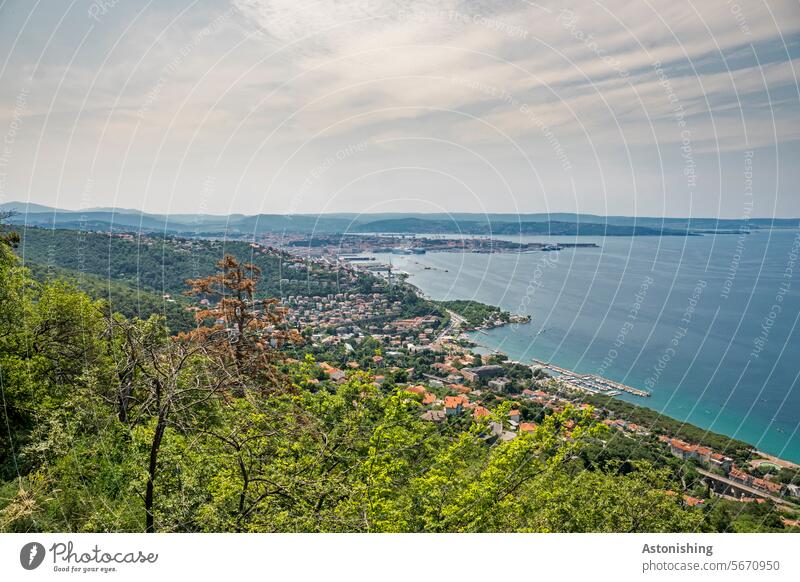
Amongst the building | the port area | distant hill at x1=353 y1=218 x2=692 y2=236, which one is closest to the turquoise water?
the port area

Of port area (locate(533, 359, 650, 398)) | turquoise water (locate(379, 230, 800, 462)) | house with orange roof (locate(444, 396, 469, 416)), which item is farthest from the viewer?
turquoise water (locate(379, 230, 800, 462))

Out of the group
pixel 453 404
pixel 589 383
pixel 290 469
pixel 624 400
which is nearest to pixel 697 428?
pixel 624 400

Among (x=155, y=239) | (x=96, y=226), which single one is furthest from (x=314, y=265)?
(x=96, y=226)

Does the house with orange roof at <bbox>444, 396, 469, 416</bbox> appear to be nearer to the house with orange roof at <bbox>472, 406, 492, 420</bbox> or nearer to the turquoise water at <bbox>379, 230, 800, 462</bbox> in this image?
the house with orange roof at <bbox>472, 406, 492, 420</bbox>

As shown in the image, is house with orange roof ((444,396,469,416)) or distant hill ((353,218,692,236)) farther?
distant hill ((353,218,692,236))

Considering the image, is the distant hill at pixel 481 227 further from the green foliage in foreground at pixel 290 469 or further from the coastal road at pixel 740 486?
the green foliage in foreground at pixel 290 469
